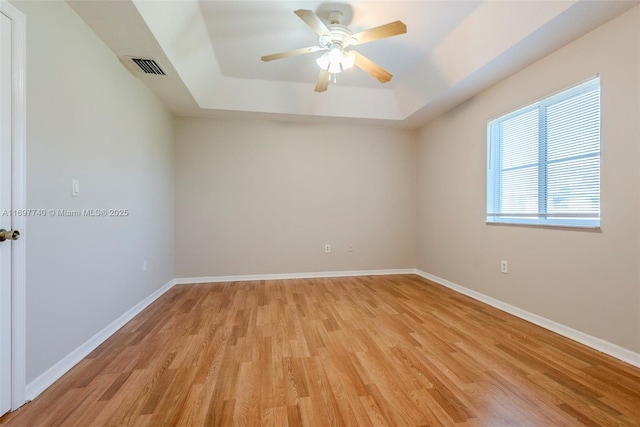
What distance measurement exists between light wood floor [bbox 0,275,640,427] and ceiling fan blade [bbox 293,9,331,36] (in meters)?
2.36

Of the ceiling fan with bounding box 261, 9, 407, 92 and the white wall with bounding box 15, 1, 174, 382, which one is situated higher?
the ceiling fan with bounding box 261, 9, 407, 92

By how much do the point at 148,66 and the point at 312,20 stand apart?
1.59 meters

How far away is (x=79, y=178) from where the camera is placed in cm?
177

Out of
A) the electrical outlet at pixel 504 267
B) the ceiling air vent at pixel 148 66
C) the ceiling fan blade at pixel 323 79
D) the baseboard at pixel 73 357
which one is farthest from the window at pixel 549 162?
the baseboard at pixel 73 357

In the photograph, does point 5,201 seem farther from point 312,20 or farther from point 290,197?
point 290,197

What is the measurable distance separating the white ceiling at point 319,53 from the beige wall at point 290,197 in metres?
0.40

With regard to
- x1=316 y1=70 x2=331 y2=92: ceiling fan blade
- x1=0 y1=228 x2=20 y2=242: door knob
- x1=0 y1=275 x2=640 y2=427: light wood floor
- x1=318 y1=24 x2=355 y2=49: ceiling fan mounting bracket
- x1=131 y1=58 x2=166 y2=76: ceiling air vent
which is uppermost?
x1=318 y1=24 x2=355 y2=49: ceiling fan mounting bracket

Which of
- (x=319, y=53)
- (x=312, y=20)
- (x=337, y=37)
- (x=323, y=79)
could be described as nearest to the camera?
(x=312, y=20)

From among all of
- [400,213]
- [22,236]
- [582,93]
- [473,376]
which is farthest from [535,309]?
[22,236]

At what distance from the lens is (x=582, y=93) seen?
6.67ft

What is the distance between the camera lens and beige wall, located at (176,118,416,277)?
368 centimetres

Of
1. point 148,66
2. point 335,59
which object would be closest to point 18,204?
point 148,66

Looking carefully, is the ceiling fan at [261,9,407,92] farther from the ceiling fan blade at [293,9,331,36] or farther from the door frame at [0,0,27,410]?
the door frame at [0,0,27,410]

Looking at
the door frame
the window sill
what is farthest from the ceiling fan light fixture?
the window sill
